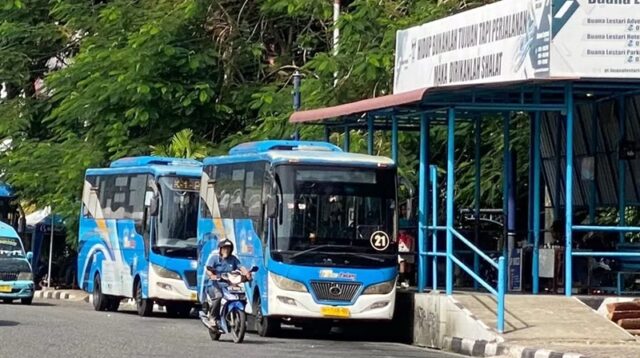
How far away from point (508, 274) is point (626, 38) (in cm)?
510

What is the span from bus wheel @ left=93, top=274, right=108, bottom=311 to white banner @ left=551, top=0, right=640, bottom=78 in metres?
14.9

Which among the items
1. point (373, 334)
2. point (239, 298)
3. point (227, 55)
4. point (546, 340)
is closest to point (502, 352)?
point (546, 340)

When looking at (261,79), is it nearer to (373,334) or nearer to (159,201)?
(159,201)

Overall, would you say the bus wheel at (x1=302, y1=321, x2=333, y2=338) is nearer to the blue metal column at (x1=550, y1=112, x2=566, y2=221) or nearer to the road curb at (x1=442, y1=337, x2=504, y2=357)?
the road curb at (x1=442, y1=337, x2=504, y2=357)

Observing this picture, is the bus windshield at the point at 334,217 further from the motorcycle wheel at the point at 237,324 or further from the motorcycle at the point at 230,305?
the motorcycle wheel at the point at 237,324

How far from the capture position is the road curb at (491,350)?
18172 millimetres

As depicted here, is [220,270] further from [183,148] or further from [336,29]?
[183,148]

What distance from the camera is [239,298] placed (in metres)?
22.5

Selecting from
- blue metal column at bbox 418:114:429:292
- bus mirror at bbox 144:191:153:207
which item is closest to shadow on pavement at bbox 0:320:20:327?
bus mirror at bbox 144:191:153:207

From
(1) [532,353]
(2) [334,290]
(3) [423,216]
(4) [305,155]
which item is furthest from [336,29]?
(1) [532,353]

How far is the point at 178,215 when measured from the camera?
1176 inches

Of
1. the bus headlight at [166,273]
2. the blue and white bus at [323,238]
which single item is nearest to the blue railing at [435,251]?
the blue and white bus at [323,238]

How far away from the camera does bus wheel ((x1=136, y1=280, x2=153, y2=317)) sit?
1186 inches

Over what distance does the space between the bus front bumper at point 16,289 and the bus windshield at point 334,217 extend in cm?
1281
